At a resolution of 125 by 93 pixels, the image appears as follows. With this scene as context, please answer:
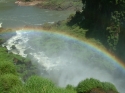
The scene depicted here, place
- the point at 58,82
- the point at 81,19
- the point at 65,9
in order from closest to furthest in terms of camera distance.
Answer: the point at 58,82 → the point at 81,19 → the point at 65,9

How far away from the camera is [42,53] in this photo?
3538cm

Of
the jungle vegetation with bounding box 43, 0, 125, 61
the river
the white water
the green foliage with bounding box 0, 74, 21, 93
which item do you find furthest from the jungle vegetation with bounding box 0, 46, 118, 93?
the river

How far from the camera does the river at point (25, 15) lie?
4797 cm

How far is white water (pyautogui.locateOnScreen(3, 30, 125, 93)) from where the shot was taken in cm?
2920

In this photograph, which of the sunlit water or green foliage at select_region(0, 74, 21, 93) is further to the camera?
the sunlit water

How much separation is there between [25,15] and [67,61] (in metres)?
22.5

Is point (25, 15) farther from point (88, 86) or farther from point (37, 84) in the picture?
point (37, 84)

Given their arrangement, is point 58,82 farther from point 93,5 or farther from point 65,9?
point 65,9

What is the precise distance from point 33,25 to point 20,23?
9.52 feet

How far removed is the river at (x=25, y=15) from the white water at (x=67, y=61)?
8.65m

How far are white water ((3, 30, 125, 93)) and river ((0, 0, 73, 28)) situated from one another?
8647 millimetres

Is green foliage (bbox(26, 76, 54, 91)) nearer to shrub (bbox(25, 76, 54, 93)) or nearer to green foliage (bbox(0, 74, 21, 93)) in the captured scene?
shrub (bbox(25, 76, 54, 93))

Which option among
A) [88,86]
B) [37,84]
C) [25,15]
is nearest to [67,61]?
[88,86]

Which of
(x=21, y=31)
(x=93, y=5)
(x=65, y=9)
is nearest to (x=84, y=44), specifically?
(x=93, y=5)
